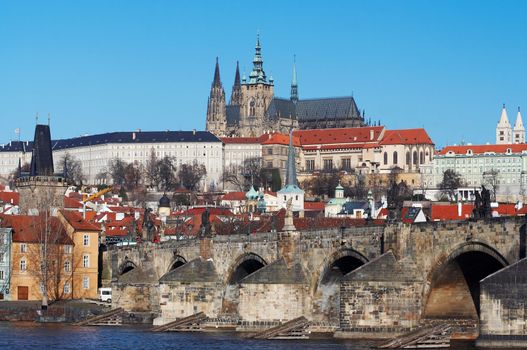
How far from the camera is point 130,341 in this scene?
6300cm

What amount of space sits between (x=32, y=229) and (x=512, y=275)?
50658 millimetres

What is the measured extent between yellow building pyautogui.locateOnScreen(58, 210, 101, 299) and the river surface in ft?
61.3

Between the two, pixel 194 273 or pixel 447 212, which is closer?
pixel 194 273

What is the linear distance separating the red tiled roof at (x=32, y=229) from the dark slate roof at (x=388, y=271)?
3744cm

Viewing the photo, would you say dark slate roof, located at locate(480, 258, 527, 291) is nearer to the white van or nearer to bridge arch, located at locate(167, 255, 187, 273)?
bridge arch, located at locate(167, 255, 187, 273)

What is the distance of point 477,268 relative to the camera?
5450 cm

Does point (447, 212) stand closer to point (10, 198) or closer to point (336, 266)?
point (336, 266)

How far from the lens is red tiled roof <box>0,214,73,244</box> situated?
295 ft

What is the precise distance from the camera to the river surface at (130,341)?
56812 mm

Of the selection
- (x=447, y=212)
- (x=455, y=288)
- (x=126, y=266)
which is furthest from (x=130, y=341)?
(x=447, y=212)

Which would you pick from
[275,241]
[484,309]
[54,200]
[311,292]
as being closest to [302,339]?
[311,292]

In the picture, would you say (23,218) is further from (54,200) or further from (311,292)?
(311,292)

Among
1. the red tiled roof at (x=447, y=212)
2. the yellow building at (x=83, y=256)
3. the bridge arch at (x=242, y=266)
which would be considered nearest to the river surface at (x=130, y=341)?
the bridge arch at (x=242, y=266)

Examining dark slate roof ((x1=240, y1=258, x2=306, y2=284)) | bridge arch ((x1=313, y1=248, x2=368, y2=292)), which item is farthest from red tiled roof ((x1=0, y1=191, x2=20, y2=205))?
Answer: bridge arch ((x1=313, y1=248, x2=368, y2=292))
